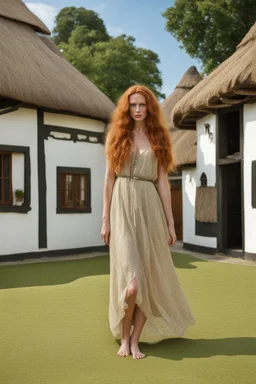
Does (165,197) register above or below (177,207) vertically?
above

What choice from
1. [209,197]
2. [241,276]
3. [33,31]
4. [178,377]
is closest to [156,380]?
[178,377]

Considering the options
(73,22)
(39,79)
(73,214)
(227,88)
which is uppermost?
(73,22)

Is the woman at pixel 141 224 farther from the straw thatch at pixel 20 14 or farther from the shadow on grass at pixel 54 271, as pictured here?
the straw thatch at pixel 20 14

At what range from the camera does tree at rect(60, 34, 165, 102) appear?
99.4 ft

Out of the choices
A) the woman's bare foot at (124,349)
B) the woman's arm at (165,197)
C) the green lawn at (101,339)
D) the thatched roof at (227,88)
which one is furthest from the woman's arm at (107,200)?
the thatched roof at (227,88)

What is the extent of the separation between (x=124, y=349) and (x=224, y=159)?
880 cm

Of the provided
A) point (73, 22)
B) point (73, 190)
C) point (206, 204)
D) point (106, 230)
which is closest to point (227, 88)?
point (206, 204)

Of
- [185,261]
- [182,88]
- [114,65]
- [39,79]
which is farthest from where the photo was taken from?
[114,65]

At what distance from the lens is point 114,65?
3103 cm

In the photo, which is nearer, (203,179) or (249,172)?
(249,172)

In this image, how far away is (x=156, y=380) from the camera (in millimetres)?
3516

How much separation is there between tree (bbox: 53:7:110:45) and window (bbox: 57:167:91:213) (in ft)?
89.6

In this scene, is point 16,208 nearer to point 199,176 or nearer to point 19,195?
point 19,195

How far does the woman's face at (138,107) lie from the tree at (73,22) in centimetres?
3578
